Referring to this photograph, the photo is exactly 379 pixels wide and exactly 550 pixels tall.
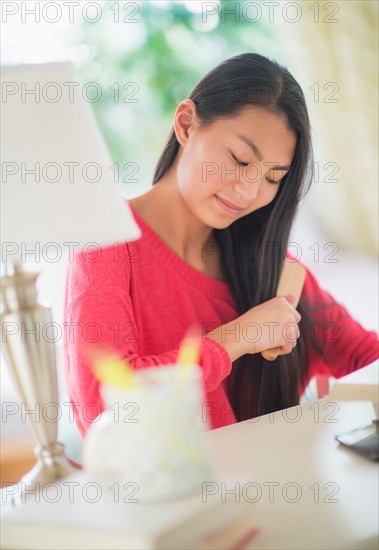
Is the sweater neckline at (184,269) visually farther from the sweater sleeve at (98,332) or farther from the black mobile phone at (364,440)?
the black mobile phone at (364,440)

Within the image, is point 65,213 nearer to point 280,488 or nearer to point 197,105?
point 280,488

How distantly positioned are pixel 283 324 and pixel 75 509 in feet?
1.84

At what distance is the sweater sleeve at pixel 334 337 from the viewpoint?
1.49 meters

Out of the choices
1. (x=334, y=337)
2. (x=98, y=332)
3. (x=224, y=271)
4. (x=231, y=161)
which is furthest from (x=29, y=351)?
(x=334, y=337)

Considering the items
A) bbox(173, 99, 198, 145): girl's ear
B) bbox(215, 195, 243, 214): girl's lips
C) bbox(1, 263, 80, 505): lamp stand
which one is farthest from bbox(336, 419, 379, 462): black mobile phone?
bbox(173, 99, 198, 145): girl's ear

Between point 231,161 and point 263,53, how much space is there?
942mm

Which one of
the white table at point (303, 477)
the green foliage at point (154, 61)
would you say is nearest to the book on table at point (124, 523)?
the white table at point (303, 477)

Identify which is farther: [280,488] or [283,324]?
[283,324]

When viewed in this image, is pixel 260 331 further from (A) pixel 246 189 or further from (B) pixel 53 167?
(B) pixel 53 167

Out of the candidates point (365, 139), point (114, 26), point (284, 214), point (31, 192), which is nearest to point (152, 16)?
point (114, 26)

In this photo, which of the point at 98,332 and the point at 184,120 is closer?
the point at 98,332

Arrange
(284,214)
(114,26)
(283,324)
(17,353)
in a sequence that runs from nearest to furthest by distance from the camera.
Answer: (17,353) → (283,324) → (284,214) → (114,26)

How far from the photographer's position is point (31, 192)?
797 millimetres

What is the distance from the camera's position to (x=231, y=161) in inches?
50.6
